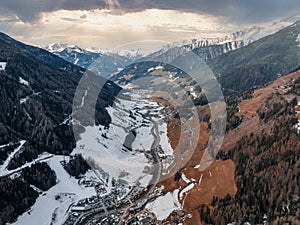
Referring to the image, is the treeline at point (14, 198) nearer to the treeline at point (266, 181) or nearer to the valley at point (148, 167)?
the valley at point (148, 167)

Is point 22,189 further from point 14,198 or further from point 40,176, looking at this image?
point 40,176

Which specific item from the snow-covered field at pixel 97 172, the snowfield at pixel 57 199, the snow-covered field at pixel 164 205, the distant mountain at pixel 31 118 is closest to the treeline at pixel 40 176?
the snowfield at pixel 57 199

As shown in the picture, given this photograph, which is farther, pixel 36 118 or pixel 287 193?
pixel 36 118

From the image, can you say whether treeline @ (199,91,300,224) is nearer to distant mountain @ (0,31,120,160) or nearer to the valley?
the valley

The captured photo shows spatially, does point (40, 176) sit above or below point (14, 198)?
above

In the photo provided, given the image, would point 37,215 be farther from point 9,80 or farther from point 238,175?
point 9,80

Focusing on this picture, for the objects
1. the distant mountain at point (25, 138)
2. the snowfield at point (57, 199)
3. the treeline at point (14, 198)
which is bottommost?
the snowfield at point (57, 199)

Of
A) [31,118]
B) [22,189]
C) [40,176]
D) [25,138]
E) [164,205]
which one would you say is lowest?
[164,205]

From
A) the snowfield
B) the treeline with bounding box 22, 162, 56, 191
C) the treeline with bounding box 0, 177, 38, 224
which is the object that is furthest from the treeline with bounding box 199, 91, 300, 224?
the treeline with bounding box 22, 162, 56, 191

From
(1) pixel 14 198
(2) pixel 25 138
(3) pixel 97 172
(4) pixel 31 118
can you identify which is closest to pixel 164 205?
(3) pixel 97 172

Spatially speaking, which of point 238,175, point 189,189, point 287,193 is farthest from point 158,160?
point 287,193

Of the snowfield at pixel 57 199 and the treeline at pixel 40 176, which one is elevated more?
the treeline at pixel 40 176
